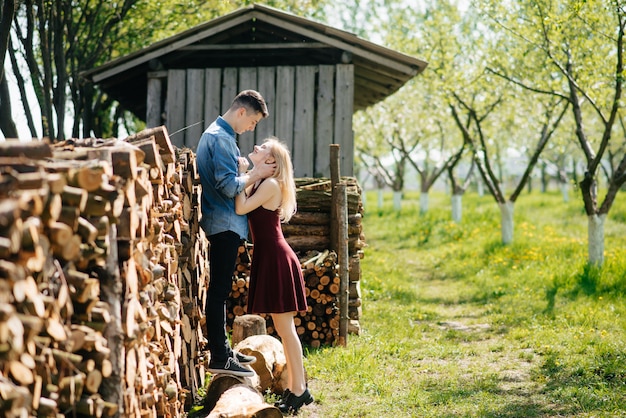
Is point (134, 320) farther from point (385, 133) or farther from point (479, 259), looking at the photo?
point (385, 133)

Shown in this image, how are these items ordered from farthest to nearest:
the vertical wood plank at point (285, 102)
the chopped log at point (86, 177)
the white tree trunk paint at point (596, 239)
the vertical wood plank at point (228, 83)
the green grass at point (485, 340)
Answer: the white tree trunk paint at point (596, 239), the vertical wood plank at point (228, 83), the vertical wood plank at point (285, 102), the green grass at point (485, 340), the chopped log at point (86, 177)

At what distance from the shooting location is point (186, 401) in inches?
227

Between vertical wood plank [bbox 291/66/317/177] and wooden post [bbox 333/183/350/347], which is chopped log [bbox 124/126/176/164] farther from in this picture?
vertical wood plank [bbox 291/66/317/177]

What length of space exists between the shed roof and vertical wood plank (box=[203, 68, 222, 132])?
38 centimetres

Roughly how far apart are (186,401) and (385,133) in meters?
25.2

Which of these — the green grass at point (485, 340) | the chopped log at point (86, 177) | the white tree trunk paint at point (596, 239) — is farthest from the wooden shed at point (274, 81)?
the chopped log at point (86, 177)

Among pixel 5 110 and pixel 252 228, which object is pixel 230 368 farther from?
pixel 5 110

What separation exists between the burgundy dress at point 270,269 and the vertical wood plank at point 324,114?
506 cm

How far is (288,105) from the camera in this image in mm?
11070

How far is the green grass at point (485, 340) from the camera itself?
20.0ft

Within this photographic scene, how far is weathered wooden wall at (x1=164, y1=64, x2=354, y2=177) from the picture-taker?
10953 mm

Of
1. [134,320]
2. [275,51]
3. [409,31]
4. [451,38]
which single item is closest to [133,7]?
[275,51]

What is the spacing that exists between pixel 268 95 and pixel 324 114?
3.04ft

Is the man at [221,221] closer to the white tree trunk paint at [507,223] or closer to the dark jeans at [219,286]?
the dark jeans at [219,286]
